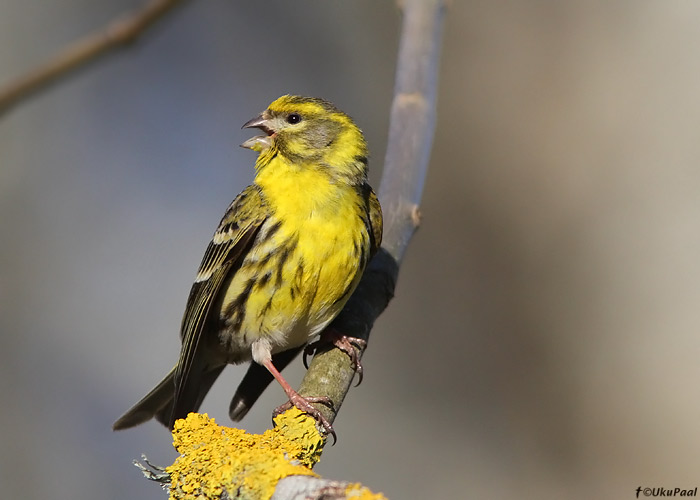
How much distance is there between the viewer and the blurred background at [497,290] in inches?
277

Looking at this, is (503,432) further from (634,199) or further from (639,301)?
(634,199)

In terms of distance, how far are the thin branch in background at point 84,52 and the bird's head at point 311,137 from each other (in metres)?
1.76

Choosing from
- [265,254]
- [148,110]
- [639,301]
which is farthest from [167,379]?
[148,110]

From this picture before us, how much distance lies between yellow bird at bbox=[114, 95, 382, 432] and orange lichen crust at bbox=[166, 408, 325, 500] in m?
0.79

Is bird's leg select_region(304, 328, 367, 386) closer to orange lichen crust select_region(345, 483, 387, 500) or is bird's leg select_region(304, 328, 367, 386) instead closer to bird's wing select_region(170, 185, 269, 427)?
bird's wing select_region(170, 185, 269, 427)

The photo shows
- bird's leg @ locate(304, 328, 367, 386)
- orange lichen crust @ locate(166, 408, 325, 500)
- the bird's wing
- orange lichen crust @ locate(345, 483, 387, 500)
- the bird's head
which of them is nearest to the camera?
orange lichen crust @ locate(345, 483, 387, 500)

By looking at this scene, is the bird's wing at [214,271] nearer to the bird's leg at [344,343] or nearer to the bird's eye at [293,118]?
the bird's eye at [293,118]

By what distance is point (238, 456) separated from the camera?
101 inches

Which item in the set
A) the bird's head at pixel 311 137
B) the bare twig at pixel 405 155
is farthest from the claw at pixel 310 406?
the bird's head at pixel 311 137

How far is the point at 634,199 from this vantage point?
7.19m

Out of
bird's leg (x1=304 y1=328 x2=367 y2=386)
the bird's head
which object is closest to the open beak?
the bird's head

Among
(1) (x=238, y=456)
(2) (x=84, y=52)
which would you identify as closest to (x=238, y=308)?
(1) (x=238, y=456)

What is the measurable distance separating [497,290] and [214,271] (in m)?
3.96

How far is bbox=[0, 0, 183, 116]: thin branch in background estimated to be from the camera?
2119mm
